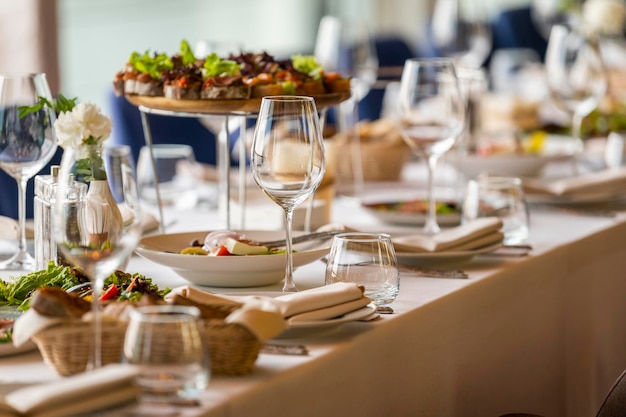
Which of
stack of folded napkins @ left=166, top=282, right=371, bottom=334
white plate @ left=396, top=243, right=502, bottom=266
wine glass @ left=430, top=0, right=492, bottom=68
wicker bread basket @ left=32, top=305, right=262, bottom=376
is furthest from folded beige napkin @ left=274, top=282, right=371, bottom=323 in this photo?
wine glass @ left=430, top=0, right=492, bottom=68

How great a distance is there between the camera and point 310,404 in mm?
986

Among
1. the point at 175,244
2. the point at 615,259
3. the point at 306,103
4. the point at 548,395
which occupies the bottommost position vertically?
the point at 548,395

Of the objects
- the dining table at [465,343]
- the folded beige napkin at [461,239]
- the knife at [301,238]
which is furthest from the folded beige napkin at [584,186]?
the knife at [301,238]

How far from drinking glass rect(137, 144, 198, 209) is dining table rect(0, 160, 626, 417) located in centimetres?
5

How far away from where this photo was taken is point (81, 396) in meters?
0.77

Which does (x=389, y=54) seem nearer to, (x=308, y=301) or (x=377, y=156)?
(x=377, y=156)

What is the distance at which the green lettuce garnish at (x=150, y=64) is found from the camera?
1.54 meters

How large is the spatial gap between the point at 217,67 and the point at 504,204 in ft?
1.71

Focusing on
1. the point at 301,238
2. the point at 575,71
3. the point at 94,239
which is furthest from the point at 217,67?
the point at 575,71

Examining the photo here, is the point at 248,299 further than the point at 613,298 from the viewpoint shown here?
No

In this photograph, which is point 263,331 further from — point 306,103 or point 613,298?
point 613,298

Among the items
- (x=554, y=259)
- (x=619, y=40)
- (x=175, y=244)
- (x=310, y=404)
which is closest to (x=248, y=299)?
(x=310, y=404)

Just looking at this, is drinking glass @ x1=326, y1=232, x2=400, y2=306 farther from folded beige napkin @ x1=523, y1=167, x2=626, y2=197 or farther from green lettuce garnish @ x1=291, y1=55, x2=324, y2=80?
folded beige napkin @ x1=523, y1=167, x2=626, y2=197

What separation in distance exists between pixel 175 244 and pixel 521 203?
0.59 m
